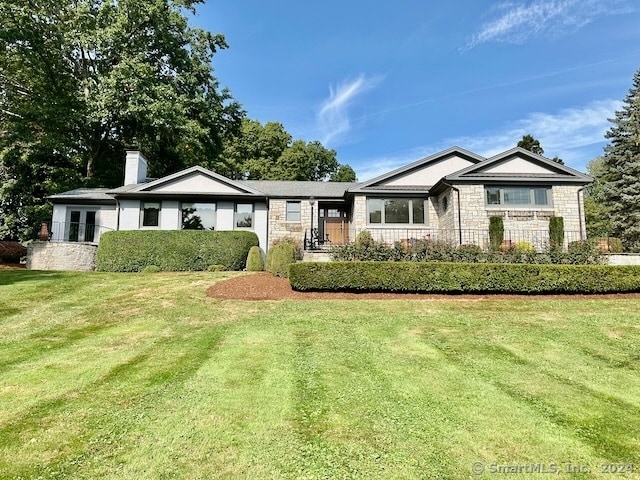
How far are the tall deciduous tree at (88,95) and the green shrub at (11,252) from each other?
2749 millimetres

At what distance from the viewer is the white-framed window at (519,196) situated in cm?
1608

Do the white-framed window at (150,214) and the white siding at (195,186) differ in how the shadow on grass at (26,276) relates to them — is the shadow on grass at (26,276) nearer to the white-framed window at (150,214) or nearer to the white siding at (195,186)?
the white-framed window at (150,214)

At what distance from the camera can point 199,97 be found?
25781 millimetres

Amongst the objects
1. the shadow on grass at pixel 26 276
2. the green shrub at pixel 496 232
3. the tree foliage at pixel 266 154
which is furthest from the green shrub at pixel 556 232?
the tree foliage at pixel 266 154

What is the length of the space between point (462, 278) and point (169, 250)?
1251 cm

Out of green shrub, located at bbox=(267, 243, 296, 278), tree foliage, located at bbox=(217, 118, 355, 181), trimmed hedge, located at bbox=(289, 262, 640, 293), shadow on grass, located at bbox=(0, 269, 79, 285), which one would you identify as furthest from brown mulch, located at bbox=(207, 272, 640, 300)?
tree foliage, located at bbox=(217, 118, 355, 181)

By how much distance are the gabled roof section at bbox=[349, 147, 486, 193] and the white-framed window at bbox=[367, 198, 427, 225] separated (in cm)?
63

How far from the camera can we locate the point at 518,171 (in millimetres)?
16406

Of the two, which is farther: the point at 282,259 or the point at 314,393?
the point at 282,259

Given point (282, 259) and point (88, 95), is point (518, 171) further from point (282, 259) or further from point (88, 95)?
point (88, 95)

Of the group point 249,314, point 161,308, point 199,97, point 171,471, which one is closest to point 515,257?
point 249,314

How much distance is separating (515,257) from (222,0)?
47.6ft

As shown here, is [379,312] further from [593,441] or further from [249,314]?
[593,441]

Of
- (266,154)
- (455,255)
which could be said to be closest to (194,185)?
(455,255)
